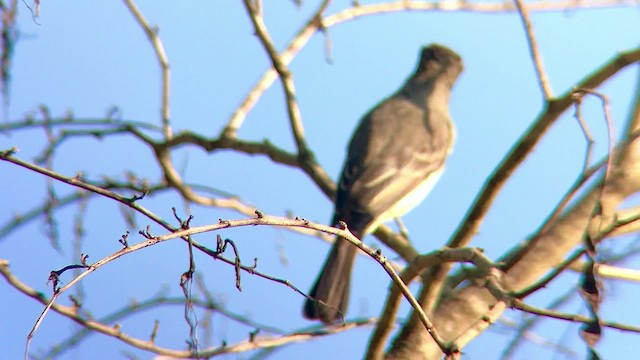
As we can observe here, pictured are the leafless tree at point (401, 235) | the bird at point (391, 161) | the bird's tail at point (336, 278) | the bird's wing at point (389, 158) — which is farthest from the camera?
the bird's wing at point (389, 158)

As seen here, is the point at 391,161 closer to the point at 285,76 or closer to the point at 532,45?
the point at 285,76

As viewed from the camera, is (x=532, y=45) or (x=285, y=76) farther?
(x=285, y=76)

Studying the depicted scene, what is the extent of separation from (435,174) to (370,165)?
1.48 ft

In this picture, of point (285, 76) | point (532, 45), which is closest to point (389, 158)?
point (285, 76)

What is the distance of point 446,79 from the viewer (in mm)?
5883

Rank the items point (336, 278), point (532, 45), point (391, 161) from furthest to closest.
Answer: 1. point (391, 161)
2. point (336, 278)
3. point (532, 45)

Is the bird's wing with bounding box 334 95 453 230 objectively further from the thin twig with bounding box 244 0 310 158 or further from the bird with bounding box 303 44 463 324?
the thin twig with bounding box 244 0 310 158

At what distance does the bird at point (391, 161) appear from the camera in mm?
4426

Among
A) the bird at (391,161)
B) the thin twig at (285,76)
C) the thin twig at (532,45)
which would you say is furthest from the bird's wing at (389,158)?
the thin twig at (532,45)

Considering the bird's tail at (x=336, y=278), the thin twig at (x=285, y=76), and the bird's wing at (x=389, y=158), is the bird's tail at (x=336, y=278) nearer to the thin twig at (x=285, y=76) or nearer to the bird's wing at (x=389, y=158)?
the bird's wing at (x=389, y=158)

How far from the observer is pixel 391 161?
5117 mm

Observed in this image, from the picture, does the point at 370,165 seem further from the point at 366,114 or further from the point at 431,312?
the point at 431,312

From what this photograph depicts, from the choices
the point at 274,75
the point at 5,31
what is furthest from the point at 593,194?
the point at 5,31

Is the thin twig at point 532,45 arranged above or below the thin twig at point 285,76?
below
